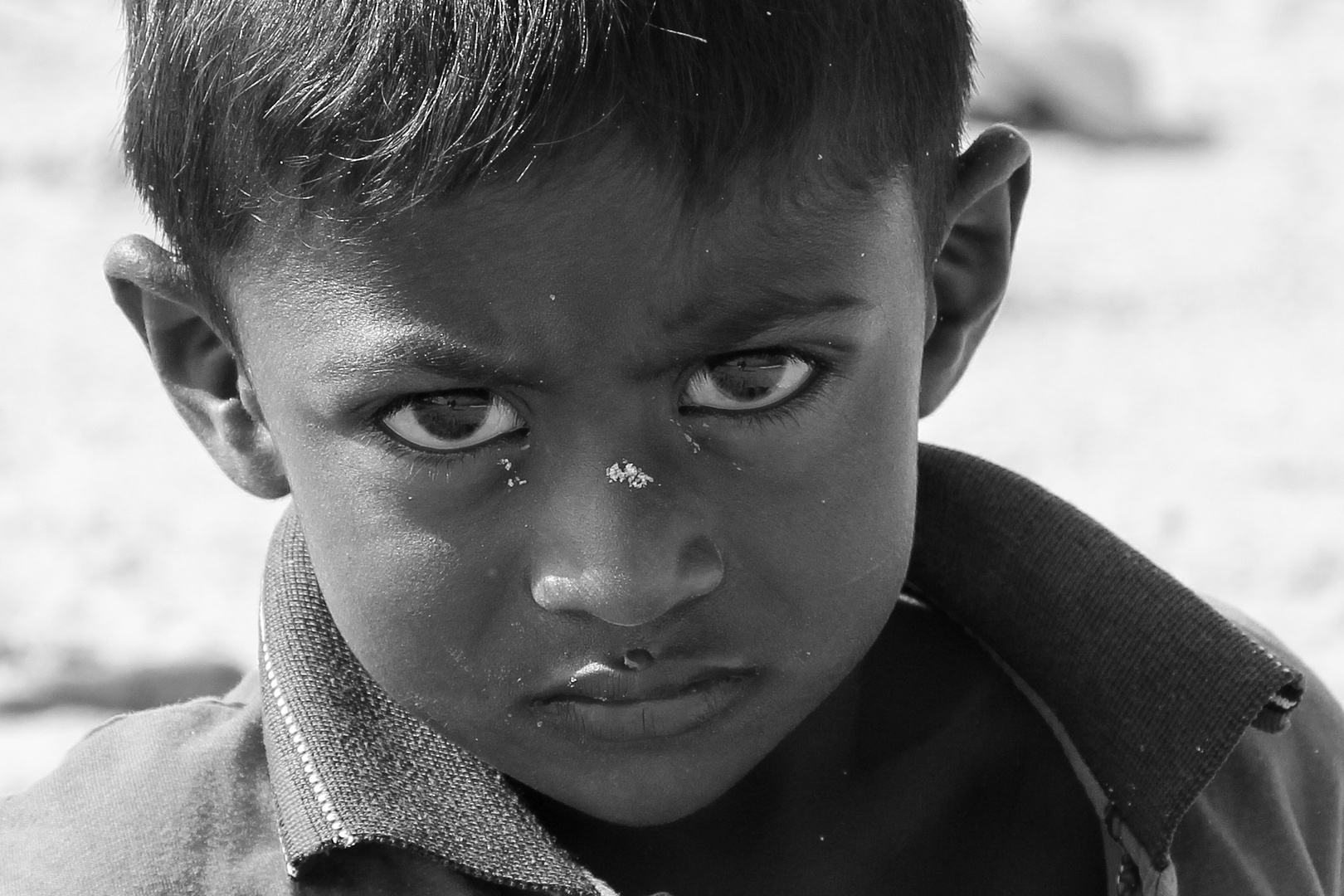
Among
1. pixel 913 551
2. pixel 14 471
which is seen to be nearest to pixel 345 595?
pixel 913 551

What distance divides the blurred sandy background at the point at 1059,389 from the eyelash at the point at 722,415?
1.16 feet

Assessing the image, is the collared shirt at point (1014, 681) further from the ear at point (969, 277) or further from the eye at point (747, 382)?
the eye at point (747, 382)

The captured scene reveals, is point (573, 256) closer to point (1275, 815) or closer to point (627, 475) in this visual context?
point (627, 475)

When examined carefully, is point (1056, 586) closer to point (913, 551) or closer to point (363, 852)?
point (913, 551)

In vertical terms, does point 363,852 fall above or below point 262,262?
below

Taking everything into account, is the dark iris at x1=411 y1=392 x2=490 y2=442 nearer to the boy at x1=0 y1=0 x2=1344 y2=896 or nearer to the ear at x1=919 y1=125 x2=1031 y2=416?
the boy at x1=0 y1=0 x2=1344 y2=896

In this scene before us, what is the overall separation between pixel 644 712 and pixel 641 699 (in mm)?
13

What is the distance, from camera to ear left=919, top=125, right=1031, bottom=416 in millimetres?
1518

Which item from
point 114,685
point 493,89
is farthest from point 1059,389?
point 493,89

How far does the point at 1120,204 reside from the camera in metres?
5.58

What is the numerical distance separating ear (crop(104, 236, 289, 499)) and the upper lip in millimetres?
321

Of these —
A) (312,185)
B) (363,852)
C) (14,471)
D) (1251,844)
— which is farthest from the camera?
(14,471)

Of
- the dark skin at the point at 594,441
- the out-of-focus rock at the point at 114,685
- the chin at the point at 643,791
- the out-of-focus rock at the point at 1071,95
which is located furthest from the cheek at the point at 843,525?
the out-of-focus rock at the point at 1071,95

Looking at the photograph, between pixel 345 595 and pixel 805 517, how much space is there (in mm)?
344
